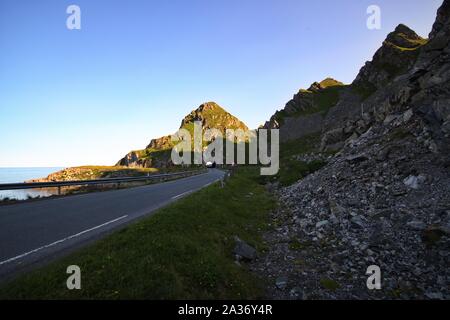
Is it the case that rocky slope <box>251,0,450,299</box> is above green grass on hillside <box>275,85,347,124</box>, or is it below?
below

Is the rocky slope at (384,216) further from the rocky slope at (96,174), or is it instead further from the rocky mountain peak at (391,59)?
the rocky slope at (96,174)

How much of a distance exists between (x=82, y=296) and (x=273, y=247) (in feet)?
20.2

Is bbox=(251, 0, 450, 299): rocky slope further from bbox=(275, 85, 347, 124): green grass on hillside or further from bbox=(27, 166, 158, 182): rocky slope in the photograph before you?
bbox=(275, 85, 347, 124): green grass on hillside

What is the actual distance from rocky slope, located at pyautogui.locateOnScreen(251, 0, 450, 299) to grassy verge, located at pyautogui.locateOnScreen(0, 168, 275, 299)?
47.5 inches

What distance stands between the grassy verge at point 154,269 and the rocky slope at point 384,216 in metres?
1.21

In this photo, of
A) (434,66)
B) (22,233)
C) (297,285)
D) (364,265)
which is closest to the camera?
(297,285)

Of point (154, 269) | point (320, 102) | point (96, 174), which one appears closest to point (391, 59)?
point (320, 102)

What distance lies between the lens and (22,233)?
8.78m

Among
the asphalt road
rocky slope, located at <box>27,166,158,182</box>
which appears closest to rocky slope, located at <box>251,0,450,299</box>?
the asphalt road

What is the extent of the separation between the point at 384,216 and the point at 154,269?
8.01 m

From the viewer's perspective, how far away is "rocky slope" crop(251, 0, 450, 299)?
21.2 ft
